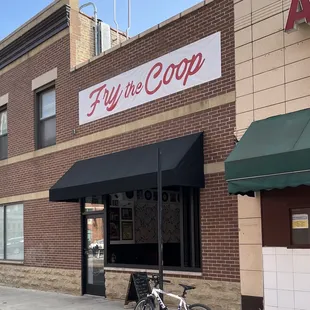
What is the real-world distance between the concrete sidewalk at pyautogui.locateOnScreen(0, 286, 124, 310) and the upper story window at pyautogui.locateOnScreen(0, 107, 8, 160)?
5226 mm

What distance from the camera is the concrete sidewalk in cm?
1095

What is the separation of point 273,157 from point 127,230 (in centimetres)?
648

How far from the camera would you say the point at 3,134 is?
1702 centimetres

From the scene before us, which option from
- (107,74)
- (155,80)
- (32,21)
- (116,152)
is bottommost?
(116,152)

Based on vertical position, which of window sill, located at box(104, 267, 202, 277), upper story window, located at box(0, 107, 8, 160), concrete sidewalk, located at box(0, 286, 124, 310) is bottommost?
concrete sidewalk, located at box(0, 286, 124, 310)

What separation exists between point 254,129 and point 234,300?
318 centimetres

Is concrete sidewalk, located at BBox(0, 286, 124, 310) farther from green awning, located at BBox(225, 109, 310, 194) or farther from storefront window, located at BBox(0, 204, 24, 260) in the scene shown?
green awning, located at BBox(225, 109, 310, 194)

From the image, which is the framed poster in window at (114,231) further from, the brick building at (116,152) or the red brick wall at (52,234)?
the red brick wall at (52,234)

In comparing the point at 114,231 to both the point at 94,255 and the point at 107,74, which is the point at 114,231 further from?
the point at 107,74

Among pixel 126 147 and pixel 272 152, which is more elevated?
pixel 126 147

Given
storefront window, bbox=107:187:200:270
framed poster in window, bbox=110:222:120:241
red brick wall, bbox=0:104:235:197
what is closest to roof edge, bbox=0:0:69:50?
red brick wall, bbox=0:104:235:197

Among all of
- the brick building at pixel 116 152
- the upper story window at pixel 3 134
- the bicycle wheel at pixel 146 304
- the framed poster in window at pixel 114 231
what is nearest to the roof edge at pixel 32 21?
the brick building at pixel 116 152

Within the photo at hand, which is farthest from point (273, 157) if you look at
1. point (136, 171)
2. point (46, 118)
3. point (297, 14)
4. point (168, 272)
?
point (46, 118)

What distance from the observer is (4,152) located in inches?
669
